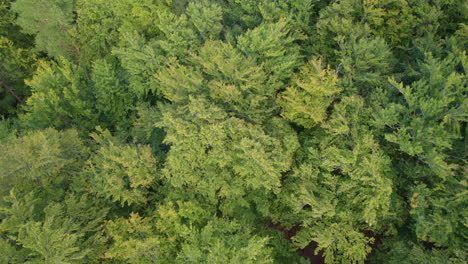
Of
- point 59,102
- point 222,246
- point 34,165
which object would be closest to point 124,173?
point 34,165

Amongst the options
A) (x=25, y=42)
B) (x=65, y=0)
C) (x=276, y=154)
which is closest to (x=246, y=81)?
(x=276, y=154)

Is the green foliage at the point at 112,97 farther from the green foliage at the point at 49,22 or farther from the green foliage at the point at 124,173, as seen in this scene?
the green foliage at the point at 124,173

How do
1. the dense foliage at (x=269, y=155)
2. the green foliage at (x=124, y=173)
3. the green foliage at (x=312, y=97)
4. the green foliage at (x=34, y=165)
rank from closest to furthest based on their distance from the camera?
the dense foliage at (x=269, y=155) < the green foliage at (x=312, y=97) < the green foliage at (x=124, y=173) < the green foliage at (x=34, y=165)

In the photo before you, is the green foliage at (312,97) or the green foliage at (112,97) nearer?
the green foliage at (312,97)

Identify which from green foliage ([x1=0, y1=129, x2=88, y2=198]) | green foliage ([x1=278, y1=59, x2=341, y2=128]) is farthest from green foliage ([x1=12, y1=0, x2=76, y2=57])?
green foliage ([x1=278, y1=59, x2=341, y2=128])

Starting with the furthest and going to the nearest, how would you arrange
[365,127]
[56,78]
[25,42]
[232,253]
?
[25,42] < [56,78] < [365,127] < [232,253]

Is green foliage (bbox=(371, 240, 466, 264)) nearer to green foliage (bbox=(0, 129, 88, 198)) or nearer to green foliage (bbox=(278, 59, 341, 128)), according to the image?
green foliage (bbox=(278, 59, 341, 128))

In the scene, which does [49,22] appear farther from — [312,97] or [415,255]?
[415,255]

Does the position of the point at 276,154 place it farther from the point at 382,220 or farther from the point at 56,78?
the point at 56,78

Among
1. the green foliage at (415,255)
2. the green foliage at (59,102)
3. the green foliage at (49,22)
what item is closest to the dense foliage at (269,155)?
the green foliage at (415,255)
